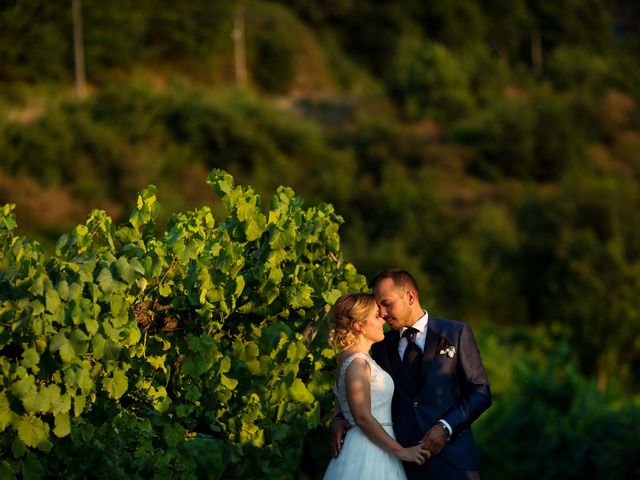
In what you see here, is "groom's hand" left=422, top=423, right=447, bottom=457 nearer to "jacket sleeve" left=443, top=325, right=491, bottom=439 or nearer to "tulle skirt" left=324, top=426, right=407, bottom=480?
"jacket sleeve" left=443, top=325, right=491, bottom=439

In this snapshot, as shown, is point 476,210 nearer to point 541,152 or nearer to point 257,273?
point 541,152

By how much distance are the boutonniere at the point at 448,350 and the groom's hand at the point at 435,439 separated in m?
0.35

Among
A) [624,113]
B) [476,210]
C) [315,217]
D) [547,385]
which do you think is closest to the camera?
[315,217]

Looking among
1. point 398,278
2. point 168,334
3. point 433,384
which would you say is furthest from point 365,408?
point 168,334

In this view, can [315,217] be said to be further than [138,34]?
No

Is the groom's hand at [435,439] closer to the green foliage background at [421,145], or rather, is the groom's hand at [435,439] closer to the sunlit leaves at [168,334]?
the sunlit leaves at [168,334]

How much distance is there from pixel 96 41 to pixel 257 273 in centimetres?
4615

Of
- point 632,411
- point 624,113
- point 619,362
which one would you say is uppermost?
point 624,113

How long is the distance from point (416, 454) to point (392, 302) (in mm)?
748

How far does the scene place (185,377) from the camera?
528cm

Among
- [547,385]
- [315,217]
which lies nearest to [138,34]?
[547,385]

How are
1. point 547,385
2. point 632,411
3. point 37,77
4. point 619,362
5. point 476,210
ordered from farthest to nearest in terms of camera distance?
1. point 37,77
2. point 476,210
3. point 619,362
4. point 547,385
5. point 632,411

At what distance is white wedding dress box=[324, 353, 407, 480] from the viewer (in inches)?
213

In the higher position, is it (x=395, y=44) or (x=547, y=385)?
(x=395, y=44)
